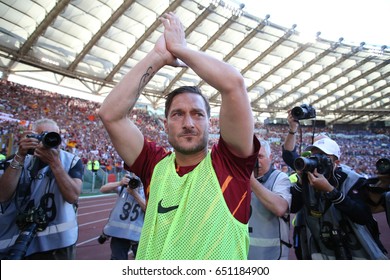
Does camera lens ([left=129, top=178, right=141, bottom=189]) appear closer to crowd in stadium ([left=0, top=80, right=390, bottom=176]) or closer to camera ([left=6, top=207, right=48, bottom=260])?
camera ([left=6, top=207, right=48, bottom=260])

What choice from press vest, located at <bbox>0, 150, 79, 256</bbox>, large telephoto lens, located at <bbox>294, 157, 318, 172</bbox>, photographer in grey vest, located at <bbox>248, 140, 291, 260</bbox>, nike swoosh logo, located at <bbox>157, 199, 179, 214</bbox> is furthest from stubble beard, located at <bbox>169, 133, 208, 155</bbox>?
press vest, located at <bbox>0, 150, 79, 256</bbox>

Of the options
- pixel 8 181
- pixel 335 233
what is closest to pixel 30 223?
pixel 8 181

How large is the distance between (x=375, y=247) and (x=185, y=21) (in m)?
16.6

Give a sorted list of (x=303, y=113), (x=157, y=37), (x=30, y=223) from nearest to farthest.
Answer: (x=30, y=223) → (x=303, y=113) → (x=157, y=37)

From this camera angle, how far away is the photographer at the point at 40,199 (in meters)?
2.14

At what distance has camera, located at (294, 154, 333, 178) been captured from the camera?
2176 millimetres

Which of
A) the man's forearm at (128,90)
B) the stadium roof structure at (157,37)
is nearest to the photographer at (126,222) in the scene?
the man's forearm at (128,90)

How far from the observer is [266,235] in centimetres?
230

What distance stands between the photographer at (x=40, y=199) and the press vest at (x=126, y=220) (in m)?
1.05

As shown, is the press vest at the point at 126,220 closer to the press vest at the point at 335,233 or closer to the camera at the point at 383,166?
the press vest at the point at 335,233

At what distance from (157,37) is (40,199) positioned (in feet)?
55.1

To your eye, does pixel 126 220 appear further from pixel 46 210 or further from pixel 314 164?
pixel 314 164

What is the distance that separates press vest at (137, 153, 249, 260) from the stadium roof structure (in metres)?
14.6

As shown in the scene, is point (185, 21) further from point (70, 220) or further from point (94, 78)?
point (70, 220)
